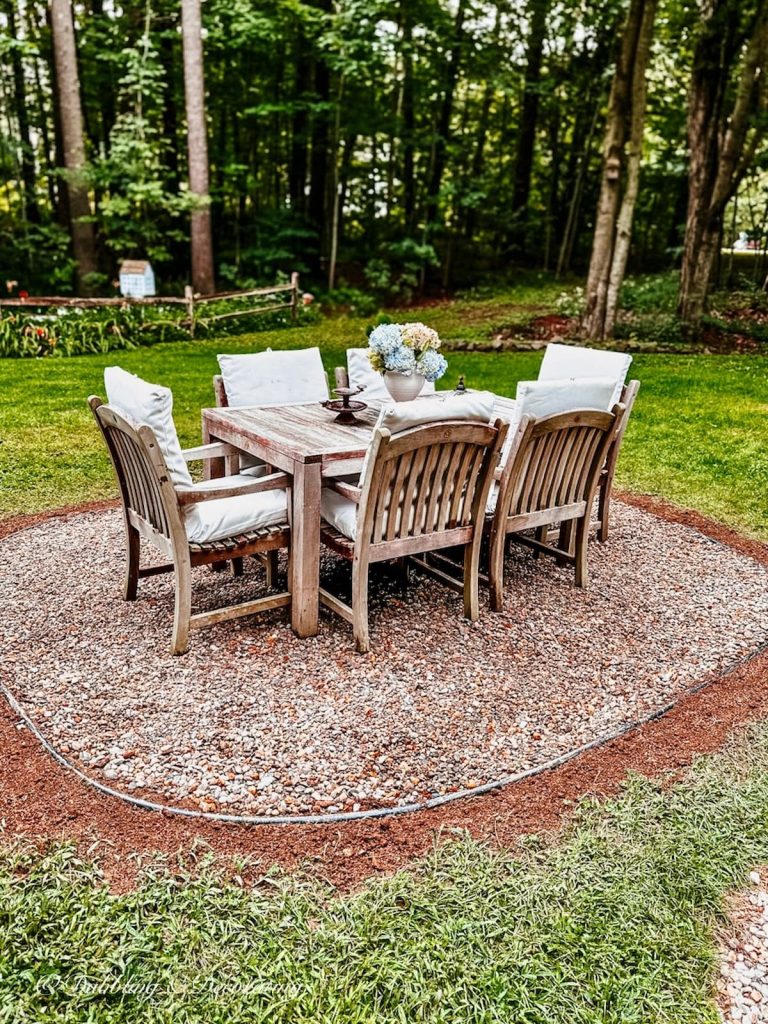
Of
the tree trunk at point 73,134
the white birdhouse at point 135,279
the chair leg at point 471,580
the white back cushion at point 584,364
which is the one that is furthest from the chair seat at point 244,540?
the tree trunk at point 73,134

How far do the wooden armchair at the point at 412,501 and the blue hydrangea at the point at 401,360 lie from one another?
763 mm

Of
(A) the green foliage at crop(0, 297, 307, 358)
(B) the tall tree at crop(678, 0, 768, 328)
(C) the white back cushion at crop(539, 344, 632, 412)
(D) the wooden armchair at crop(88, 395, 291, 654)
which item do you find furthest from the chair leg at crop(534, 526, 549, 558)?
(B) the tall tree at crop(678, 0, 768, 328)

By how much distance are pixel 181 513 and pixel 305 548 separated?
0.53 m

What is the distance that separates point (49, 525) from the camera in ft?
15.4

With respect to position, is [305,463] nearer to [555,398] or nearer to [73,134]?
[555,398]

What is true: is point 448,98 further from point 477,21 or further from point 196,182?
point 196,182

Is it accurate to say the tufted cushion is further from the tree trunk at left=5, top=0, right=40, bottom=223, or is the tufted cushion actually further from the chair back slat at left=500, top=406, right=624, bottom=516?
the tree trunk at left=5, top=0, right=40, bottom=223

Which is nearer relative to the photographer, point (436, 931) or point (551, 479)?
point (436, 931)

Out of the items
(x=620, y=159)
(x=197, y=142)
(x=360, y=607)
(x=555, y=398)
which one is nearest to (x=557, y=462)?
(x=555, y=398)

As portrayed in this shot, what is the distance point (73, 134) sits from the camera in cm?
1251

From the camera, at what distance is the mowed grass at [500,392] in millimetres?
5457

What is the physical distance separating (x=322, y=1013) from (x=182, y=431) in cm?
549

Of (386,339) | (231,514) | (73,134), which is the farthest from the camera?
(73,134)

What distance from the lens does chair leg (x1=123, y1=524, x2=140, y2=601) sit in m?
3.51
